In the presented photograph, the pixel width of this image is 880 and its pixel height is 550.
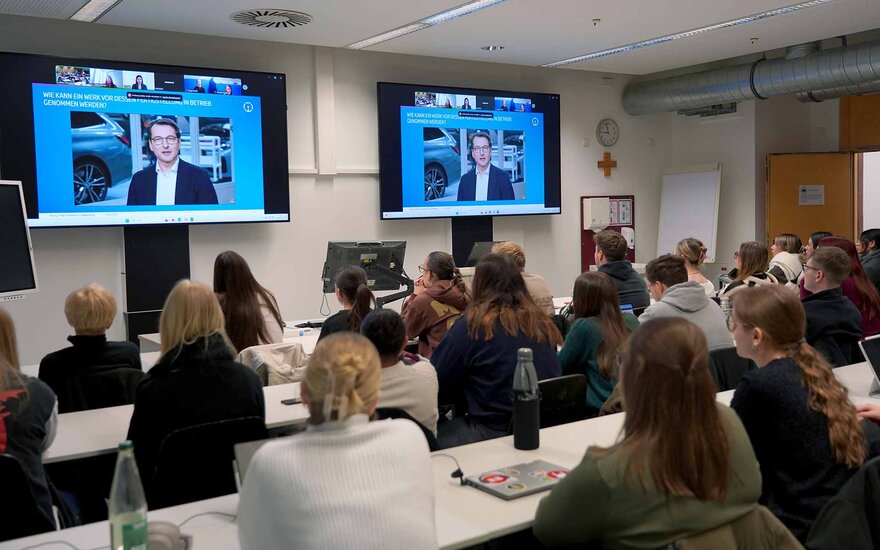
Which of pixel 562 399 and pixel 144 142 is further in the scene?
pixel 144 142

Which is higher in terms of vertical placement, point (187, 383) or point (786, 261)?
point (786, 261)

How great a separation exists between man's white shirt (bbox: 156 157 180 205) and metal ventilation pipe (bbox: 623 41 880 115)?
5277mm

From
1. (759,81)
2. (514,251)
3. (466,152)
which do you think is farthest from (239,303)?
(759,81)

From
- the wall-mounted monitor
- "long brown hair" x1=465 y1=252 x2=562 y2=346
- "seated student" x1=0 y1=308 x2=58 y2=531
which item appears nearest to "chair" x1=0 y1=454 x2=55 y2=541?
"seated student" x1=0 y1=308 x2=58 y2=531

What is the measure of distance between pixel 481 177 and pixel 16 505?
6420 mm

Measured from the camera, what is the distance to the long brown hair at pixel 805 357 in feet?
7.39

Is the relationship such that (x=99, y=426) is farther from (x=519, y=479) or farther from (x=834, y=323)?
(x=834, y=323)

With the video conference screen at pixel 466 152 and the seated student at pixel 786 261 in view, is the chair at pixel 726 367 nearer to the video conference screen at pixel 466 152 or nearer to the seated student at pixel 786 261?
the seated student at pixel 786 261

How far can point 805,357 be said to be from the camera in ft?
7.79

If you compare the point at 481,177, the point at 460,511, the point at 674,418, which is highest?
the point at 481,177

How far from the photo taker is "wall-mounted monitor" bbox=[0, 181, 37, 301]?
445 cm

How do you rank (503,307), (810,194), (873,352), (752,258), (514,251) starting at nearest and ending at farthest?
(873,352) < (503,307) < (514,251) < (752,258) < (810,194)

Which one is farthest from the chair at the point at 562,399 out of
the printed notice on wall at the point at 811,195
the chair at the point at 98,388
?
the printed notice on wall at the point at 811,195

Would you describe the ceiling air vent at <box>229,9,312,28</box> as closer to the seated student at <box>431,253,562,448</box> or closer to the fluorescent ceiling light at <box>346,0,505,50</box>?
the fluorescent ceiling light at <box>346,0,505,50</box>
